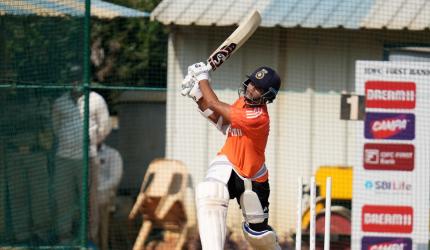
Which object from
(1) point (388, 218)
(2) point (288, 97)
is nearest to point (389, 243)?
(1) point (388, 218)

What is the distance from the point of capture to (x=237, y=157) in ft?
29.2

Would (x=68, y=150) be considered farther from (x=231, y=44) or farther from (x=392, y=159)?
(x=392, y=159)

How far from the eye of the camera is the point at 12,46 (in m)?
10.8

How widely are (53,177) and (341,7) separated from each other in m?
3.26

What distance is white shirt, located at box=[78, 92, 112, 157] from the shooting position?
11836 mm

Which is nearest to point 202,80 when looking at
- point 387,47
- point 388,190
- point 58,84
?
point 388,190

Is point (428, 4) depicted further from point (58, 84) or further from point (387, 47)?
point (58, 84)

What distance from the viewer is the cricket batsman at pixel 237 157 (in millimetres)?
8695

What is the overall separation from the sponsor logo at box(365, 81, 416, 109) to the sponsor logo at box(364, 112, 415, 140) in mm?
77

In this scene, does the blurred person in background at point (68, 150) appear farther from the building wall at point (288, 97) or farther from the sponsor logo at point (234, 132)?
the sponsor logo at point (234, 132)

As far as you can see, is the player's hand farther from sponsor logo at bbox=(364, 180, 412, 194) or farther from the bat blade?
sponsor logo at bbox=(364, 180, 412, 194)

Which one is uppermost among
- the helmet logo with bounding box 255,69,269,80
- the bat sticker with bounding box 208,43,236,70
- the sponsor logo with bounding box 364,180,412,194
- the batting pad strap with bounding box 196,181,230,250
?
the bat sticker with bounding box 208,43,236,70

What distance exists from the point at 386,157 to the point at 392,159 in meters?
0.05

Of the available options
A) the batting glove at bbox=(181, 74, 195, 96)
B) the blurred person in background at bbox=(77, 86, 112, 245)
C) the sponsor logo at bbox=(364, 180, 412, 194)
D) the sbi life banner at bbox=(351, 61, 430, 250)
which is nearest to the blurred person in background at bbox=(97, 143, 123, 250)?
the blurred person in background at bbox=(77, 86, 112, 245)
